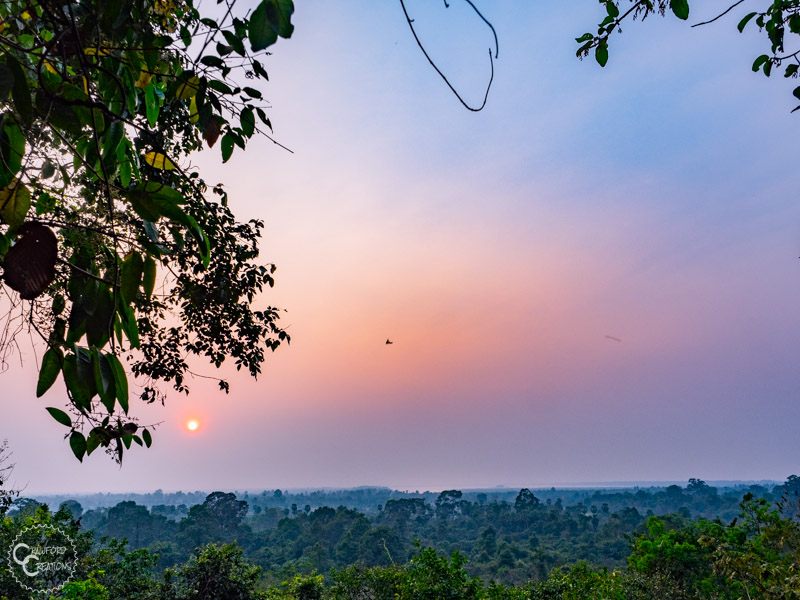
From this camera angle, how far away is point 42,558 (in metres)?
8.13

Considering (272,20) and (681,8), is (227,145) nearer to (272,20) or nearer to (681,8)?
(272,20)

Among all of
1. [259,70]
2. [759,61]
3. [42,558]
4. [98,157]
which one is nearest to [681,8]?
[759,61]

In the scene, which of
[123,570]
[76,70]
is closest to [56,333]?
[76,70]

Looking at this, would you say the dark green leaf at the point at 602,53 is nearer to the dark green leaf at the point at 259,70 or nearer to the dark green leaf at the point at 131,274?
the dark green leaf at the point at 259,70

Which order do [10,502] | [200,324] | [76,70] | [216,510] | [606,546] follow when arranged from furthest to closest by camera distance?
[216,510]
[606,546]
[10,502]
[200,324]
[76,70]

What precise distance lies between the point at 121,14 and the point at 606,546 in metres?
32.8

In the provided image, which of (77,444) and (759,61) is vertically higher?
(759,61)

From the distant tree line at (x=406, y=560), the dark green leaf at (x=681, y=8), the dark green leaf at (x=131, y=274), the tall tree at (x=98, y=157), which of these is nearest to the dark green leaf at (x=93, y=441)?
the tall tree at (x=98, y=157)

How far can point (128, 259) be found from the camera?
514 millimetres

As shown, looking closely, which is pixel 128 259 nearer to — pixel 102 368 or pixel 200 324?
pixel 102 368

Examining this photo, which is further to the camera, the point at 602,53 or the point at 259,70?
the point at 602,53

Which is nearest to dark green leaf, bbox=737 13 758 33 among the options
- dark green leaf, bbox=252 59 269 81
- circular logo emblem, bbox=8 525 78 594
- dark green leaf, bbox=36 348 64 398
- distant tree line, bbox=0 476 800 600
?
dark green leaf, bbox=252 59 269 81

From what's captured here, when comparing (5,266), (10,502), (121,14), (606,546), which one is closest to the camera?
(5,266)

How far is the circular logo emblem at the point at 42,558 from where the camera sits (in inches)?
307
